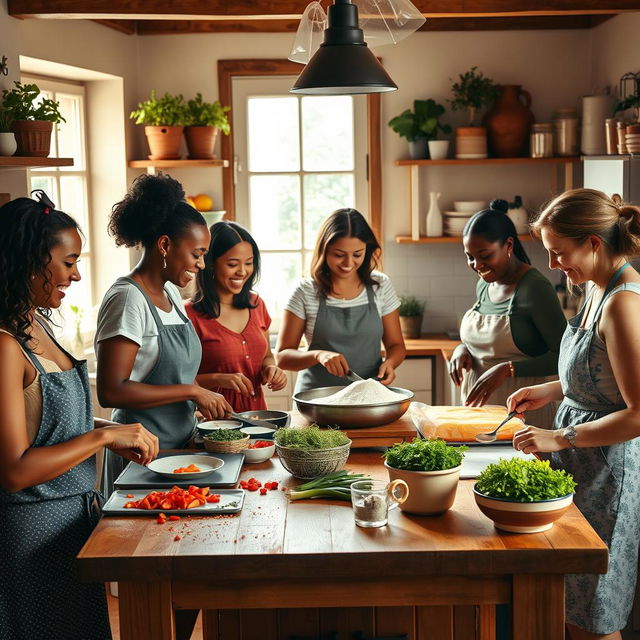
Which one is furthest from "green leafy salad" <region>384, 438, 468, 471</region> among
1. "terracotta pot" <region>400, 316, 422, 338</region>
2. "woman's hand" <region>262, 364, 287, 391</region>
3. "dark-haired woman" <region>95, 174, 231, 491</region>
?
"terracotta pot" <region>400, 316, 422, 338</region>

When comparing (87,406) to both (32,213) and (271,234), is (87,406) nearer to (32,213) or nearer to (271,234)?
(32,213)

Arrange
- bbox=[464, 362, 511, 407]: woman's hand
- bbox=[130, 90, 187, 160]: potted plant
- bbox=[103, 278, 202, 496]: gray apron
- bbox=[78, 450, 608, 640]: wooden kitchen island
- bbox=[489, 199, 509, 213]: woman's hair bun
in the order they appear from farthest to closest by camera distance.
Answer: bbox=[130, 90, 187, 160]: potted plant → bbox=[489, 199, 509, 213]: woman's hair bun → bbox=[464, 362, 511, 407]: woman's hand → bbox=[103, 278, 202, 496]: gray apron → bbox=[78, 450, 608, 640]: wooden kitchen island

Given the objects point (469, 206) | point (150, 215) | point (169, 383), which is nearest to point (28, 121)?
point (150, 215)

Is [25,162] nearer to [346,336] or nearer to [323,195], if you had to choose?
[346,336]

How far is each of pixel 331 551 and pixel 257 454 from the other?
28.2 inches

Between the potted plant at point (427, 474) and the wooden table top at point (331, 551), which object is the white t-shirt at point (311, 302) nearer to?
the potted plant at point (427, 474)

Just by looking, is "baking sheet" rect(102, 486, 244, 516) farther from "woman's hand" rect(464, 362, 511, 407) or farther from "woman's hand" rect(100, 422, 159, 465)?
"woman's hand" rect(464, 362, 511, 407)

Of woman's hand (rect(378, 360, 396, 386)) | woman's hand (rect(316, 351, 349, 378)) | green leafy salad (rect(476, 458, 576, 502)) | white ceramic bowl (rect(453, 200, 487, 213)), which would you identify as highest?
white ceramic bowl (rect(453, 200, 487, 213))

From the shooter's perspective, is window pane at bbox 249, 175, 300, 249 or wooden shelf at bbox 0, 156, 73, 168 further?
window pane at bbox 249, 175, 300, 249

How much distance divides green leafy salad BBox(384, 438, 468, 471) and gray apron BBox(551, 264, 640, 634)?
1.86 ft

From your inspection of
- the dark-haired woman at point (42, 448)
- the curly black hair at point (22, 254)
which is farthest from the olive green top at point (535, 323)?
the curly black hair at point (22, 254)

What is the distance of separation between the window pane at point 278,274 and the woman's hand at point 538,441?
350cm

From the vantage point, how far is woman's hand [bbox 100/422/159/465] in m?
2.27

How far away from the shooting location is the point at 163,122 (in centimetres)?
526
